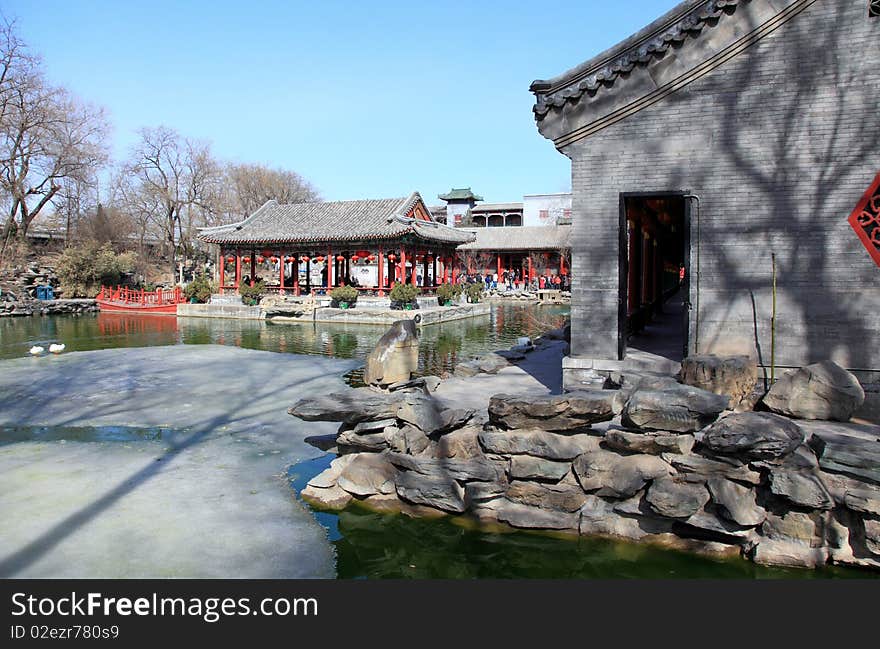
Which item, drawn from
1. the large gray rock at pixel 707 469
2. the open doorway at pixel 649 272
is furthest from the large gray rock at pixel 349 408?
the open doorway at pixel 649 272

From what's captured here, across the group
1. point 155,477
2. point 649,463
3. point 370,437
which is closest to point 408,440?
point 370,437

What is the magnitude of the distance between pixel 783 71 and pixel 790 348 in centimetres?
299

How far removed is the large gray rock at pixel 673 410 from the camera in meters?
5.29

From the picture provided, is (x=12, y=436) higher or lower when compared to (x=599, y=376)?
lower

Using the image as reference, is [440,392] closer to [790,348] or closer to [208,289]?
[790,348]

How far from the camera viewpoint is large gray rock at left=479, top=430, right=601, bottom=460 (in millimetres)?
5656

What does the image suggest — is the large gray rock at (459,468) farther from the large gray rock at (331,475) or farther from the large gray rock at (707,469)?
the large gray rock at (707,469)

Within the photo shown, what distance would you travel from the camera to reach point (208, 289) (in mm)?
31781

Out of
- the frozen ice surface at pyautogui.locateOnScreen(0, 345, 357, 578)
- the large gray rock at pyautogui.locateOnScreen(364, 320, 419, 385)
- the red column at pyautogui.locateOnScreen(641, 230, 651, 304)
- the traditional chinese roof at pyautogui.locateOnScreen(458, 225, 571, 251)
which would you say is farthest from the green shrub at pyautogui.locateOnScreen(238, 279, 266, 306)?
the large gray rock at pyautogui.locateOnScreen(364, 320, 419, 385)

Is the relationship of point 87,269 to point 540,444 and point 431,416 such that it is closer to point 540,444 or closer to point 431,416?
point 431,416

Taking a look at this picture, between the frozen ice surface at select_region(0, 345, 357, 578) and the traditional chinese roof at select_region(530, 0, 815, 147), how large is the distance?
499cm

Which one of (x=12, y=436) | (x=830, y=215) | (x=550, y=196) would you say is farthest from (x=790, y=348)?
(x=550, y=196)

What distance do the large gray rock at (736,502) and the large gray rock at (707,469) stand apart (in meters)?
0.05

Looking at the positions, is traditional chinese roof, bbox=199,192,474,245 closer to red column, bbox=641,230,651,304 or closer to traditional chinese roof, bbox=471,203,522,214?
red column, bbox=641,230,651,304
